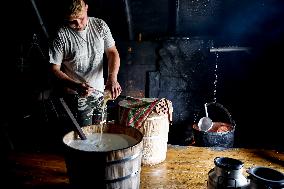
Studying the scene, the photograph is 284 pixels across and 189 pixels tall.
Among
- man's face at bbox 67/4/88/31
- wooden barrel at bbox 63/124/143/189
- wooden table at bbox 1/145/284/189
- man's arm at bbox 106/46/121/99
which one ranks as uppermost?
man's face at bbox 67/4/88/31

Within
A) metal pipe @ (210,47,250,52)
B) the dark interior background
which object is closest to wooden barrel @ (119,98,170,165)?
metal pipe @ (210,47,250,52)

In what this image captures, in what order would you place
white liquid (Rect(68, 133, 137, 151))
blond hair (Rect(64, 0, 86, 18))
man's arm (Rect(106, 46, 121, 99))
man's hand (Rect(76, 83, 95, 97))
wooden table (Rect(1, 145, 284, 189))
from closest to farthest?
white liquid (Rect(68, 133, 137, 151)) < wooden table (Rect(1, 145, 284, 189)) < man's hand (Rect(76, 83, 95, 97)) < blond hair (Rect(64, 0, 86, 18)) < man's arm (Rect(106, 46, 121, 99))

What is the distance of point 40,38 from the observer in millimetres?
7074

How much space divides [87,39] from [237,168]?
3.06 metres

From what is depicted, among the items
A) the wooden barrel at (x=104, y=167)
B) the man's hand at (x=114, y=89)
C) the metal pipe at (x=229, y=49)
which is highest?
the metal pipe at (x=229, y=49)

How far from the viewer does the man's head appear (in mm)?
4258

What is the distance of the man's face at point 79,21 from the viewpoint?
4.35 m

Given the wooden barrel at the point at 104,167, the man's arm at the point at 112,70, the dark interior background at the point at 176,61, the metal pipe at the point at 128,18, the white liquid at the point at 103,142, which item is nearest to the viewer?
the wooden barrel at the point at 104,167

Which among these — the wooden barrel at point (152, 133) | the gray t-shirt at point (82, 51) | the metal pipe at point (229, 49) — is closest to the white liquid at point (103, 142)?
the wooden barrel at point (152, 133)

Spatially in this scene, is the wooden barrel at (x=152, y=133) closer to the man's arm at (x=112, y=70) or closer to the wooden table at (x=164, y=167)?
the wooden table at (x=164, y=167)

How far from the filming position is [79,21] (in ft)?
14.6

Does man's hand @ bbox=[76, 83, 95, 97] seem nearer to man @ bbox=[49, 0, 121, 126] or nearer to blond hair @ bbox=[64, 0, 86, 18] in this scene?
man @ bbox=[49, 0, 121, 126]

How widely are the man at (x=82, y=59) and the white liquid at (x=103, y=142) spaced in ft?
3.33

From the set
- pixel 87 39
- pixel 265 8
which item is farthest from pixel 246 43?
pixel 87 39
